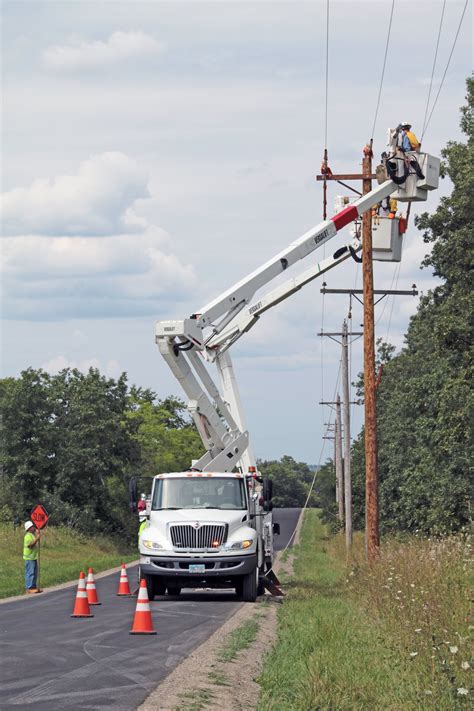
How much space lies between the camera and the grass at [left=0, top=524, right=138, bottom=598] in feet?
107

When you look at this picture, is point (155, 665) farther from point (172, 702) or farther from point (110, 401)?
point (110, 401)

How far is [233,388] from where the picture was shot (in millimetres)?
26016

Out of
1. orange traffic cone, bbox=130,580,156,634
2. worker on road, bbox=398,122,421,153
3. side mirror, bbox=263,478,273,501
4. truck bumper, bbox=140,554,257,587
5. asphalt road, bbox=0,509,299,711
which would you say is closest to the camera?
asphalt road, bbox=0,509,299,711

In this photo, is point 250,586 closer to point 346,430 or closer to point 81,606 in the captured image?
point 81,606

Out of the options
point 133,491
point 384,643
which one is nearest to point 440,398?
point 133,491

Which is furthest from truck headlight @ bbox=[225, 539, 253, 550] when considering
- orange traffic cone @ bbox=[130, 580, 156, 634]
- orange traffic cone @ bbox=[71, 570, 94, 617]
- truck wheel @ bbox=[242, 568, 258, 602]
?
orange traffic cone @ bbox=[130, 580, 156, 634]

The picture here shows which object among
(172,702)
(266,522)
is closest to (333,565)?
(266,522)

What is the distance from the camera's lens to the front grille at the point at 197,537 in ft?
73.6

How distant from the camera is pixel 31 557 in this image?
1065 inches

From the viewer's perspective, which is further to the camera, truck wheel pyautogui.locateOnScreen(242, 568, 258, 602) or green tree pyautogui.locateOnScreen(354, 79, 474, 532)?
green tree pyautogui.locateOnScreen(354, 79, 474, 532)

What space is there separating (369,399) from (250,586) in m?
5.63

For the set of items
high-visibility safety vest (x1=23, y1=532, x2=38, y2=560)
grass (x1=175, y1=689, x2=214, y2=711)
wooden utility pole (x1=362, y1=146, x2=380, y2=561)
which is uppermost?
wooden utility pole (x1=362, y1=146, x2=380, y2=561)

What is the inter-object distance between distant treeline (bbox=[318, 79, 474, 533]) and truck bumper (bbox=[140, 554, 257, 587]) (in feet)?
14.1

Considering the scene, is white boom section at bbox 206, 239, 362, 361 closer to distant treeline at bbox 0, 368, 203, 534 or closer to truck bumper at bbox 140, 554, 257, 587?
truck bumper at bbox 140, 554, 257, 587
